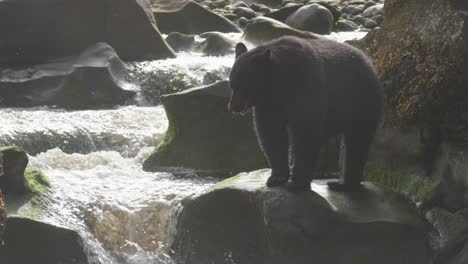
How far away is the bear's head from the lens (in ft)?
19.8

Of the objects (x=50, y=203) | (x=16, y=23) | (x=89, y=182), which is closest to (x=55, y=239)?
(x=50, y=203)

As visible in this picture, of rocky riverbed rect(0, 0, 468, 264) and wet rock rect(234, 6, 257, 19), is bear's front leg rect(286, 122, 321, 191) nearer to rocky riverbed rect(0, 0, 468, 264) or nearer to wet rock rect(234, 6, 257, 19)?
rocky riverbed rect(0, 0, 468, 264)

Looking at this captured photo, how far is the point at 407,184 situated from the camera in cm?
726

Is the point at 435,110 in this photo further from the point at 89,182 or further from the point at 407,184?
the point at 89,182

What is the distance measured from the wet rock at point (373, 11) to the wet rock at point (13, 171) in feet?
57.0

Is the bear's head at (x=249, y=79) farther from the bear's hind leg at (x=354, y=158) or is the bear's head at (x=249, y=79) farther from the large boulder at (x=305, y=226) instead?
the bear's hind leg at (x=354, y=158)

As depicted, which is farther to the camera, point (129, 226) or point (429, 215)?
point (129, 226)

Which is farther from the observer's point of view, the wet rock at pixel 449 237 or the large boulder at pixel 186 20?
the large boulder at pixel 186 20

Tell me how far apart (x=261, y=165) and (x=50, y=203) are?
3.03 metres

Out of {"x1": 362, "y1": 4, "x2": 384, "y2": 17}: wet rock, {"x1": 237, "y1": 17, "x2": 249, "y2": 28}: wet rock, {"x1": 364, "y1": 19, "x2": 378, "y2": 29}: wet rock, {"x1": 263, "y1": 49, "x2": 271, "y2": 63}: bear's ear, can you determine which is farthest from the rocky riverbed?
{"x1": 362, "y1": 4, "x2": 384, "y2": 17}: wet rock

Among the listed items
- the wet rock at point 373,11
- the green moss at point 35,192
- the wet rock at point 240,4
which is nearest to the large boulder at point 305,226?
the green moss at point 35,192

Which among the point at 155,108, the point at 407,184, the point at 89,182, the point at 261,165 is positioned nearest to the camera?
the point at 407,184

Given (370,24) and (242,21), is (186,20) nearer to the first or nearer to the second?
(242,21)

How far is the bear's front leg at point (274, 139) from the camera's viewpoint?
624cm
